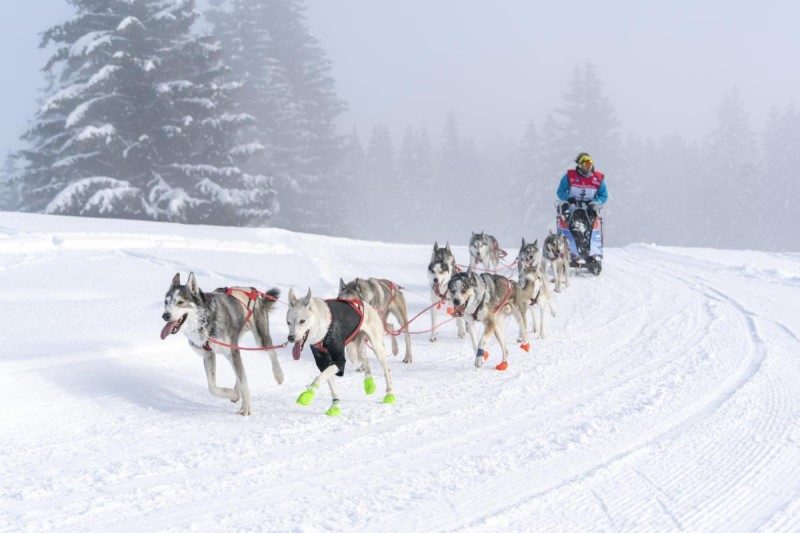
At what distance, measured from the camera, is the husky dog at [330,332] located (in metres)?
5.23

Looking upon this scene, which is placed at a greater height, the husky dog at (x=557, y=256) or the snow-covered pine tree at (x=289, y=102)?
the snow-covered pine tree at (x=289, y=102)

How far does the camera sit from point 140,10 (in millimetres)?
22031

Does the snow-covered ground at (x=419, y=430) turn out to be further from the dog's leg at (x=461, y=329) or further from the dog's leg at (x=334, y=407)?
the dog's leg at (x=461, y=329)

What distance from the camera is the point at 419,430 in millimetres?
4977

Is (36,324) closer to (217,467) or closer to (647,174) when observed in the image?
(217,467)

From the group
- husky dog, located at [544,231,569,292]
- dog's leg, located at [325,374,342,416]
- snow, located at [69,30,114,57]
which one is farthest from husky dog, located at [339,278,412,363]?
snow, located at [69,30,114,57]

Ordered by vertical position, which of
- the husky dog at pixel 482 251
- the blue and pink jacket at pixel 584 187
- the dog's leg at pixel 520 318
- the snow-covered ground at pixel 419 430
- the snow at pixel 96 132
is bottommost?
the snow-covered ground at pixel 419 430

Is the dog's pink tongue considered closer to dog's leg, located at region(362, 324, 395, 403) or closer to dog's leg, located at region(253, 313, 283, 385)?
dog's leg, located at region(253, 313, 283, 385)

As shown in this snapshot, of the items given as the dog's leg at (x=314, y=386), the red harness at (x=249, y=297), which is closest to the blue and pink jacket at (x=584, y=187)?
the red harness at (x=249, y=297)

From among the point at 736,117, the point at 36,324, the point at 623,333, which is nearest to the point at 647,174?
the point at 736,117

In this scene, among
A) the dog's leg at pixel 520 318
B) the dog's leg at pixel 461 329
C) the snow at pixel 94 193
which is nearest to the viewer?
the dog's leg at pixel 520 318

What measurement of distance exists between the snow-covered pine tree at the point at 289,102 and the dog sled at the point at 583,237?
68.8 ft

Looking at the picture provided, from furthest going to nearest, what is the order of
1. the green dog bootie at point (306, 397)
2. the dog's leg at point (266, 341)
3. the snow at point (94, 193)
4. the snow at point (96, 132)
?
1. the snow at point (94, 193)
2. the snow at point (96, 132)
3. the dog's leg at point (266, 341)
4. the green dog bootie at point (306, 397)

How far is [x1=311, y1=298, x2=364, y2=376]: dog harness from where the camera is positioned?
5.54 m
